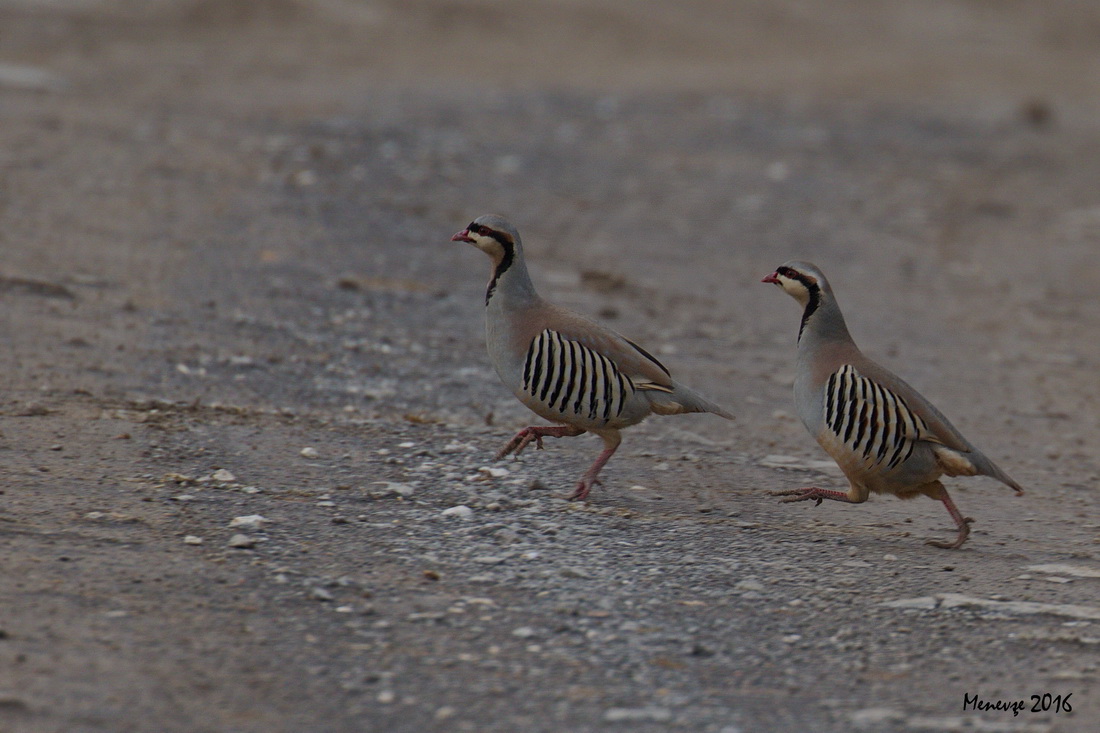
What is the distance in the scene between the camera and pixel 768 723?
397 centimetres

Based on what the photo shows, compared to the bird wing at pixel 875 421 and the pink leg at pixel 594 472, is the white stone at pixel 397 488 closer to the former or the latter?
the pink leg at pixel 594 472

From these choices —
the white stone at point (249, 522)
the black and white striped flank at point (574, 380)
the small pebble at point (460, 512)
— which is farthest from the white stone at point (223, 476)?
the black and white striped flank at point (574, 380)

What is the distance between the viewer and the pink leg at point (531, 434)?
230 inches

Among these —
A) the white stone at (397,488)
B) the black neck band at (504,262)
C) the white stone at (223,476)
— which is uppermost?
the black neck band at (504,262)

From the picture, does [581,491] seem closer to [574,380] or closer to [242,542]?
[574,380]

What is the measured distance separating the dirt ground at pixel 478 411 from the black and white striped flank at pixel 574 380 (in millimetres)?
405

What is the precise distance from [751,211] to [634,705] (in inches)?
377

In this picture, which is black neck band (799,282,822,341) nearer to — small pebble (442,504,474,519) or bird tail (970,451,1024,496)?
bird tail (970,451,1024,496)

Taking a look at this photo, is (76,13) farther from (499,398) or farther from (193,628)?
(193,628)

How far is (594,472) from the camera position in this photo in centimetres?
571

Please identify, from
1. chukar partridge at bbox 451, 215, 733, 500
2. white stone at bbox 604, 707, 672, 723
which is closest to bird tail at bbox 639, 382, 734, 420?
chukar partridge at bbox 451, 215, 733, 500

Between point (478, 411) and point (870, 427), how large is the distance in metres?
2.26

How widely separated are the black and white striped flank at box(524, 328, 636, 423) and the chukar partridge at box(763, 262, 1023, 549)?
752 mm

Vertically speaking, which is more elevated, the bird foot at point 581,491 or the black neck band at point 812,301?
the black neck band at point 812,301
